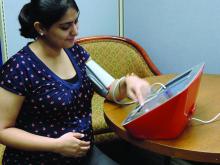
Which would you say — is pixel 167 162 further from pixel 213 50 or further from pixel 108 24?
pixel 108 24

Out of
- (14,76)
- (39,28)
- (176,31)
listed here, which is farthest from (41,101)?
(176,31)

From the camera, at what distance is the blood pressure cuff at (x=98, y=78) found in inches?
57.1

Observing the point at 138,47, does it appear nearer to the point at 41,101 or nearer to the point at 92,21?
the point at 92,21

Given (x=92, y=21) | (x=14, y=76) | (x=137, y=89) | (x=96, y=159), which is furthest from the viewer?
(x=92, y=21)

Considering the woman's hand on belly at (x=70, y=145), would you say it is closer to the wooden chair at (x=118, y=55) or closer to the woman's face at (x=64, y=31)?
the woman's face at (x=64, y=31)

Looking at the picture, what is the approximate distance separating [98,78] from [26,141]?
414 mm

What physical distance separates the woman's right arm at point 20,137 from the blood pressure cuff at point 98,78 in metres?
0.30

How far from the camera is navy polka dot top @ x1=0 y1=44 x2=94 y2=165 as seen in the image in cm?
121

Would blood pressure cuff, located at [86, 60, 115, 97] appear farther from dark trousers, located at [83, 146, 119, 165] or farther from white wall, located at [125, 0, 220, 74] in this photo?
white wall, located at [125, 0, 220, 74]

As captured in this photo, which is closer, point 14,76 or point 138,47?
point 14,76

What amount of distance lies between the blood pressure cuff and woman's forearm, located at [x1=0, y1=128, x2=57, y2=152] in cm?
34

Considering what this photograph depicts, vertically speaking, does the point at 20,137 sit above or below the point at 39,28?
below

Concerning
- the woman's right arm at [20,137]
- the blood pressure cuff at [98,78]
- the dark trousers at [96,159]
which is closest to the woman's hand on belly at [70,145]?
the woman's right arm at [20,137]

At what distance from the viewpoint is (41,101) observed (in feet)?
4.05
